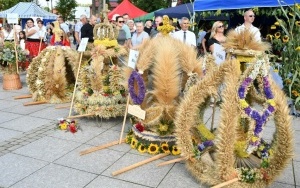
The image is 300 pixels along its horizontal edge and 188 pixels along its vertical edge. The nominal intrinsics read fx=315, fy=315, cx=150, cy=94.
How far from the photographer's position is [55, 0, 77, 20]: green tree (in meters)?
38.6

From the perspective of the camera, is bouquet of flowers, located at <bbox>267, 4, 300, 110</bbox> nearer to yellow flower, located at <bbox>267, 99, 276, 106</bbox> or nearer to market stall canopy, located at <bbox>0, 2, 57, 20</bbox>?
yellow flower, located at <bbox>267, 99, 276, 106</bbox>

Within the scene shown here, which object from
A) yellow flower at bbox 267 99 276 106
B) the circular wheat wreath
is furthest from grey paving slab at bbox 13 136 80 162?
yellow flower at bbox 267 99 276 106

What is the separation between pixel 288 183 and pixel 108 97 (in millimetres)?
3044

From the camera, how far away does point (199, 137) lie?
373 centimetres

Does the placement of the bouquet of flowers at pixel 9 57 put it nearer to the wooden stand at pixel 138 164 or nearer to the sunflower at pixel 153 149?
the sunflower at pixel 153 149

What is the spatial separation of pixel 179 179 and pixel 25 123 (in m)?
3.20

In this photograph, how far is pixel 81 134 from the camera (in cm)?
496

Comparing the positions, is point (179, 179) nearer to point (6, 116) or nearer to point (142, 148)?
point (142, 148)

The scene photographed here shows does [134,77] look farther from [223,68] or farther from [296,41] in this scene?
[296,41]

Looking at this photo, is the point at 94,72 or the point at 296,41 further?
the point at 296,41

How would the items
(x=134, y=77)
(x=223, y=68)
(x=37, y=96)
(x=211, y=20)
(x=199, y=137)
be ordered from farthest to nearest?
(x=211, y=20) → (x=37, y=96) → (x=134, y=77) → (x=199, y=137) → (x=223, y=68)

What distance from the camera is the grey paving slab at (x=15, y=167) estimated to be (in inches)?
138

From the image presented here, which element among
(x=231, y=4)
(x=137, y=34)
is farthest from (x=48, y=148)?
(x=231, y=4)

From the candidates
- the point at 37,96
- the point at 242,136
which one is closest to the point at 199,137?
the point at 242,136
